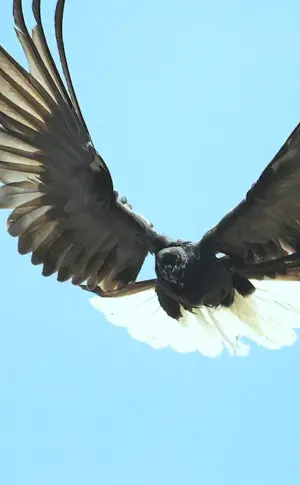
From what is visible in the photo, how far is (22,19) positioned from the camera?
379 centimetres

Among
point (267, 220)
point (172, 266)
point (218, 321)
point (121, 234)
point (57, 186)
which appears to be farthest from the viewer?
point (218, 321)

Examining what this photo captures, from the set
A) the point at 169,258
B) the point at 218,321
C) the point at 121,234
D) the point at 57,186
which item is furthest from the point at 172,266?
the point at 218,321

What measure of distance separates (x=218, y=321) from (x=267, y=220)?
89 centimetres

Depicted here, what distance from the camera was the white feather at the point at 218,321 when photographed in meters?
4.70

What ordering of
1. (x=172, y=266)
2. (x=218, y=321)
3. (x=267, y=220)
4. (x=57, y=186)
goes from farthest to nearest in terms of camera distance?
(x=218, y=321)
(x=57, y=186)
(x=267, y=220)
(x=172, y=266)

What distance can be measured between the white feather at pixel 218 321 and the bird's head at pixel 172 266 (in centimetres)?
70

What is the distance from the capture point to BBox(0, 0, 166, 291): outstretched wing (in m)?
4.02

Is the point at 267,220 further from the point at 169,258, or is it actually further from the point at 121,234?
the point at 121,234

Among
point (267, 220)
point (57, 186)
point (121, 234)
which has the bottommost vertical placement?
point (267, 220)

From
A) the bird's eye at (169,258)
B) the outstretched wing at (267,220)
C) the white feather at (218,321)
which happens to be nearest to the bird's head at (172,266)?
the bird's eye at (169,258)

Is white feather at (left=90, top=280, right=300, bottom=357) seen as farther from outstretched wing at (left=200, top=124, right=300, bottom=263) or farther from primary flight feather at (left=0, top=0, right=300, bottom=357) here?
outstretched wing at (left=200, top=124, right=300, bottom=263)

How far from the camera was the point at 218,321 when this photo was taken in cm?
482

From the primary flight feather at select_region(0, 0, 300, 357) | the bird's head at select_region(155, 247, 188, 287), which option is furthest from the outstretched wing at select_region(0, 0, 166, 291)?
the bird's head at select_region(155, 247, 188, 287)

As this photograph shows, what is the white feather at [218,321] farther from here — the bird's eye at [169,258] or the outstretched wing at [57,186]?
the bird's eye at [169,258]
